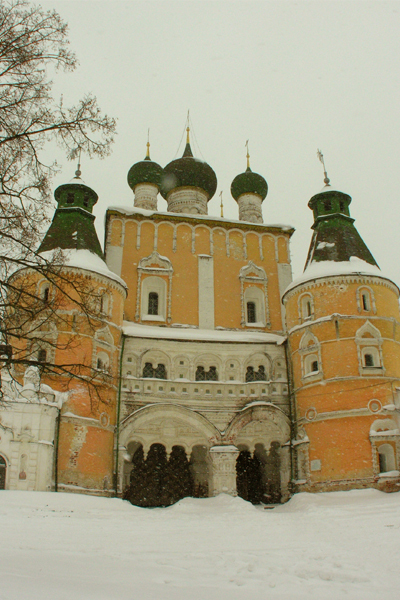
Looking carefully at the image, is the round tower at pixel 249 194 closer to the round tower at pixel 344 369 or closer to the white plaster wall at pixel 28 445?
the round tower at pixel 344 369

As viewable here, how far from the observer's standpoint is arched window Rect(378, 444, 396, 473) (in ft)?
55.8

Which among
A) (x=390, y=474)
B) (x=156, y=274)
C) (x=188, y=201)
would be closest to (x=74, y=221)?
(x=156, y=274)

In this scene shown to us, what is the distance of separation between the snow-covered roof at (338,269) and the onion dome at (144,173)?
9.29 m

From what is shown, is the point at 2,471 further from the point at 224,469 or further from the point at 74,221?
the point at 74,221

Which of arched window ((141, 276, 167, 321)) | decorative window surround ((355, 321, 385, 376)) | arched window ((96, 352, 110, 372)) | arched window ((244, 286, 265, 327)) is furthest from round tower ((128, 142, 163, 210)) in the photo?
decorative window surround ((355, 321, 385, 376))

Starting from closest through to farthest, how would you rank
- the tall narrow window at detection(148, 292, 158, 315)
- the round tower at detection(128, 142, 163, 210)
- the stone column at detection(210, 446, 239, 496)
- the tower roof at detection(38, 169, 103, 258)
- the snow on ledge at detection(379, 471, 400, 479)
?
the snow on ledge at detection(379, 471, 400, 479) → the stone column at detection(210, 446, 239, 496) → the tower roof at detection(38, 169, 103, 258) → the tall narrow window at detection(148, 292, 158, 315) → the round tower at detection(128, 142, 163, 210)

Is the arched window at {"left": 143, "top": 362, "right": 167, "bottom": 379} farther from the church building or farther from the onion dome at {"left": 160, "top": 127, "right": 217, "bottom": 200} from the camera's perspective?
the onion dome at {"left": 160, "top": 127, "right": 217, "bottom": 200}

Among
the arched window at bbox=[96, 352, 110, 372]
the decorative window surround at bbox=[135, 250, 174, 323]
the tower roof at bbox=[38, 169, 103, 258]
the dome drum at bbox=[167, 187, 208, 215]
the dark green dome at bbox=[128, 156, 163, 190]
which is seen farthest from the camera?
the dark green dome at bbox=[128, 156, 163, 190]

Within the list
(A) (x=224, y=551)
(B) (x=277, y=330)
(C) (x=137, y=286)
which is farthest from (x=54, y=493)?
(B) (x=277, y=330)

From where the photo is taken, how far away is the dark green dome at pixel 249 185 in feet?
88.1

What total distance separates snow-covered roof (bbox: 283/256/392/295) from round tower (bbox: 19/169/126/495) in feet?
20.9

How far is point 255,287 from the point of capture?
74.6 ft

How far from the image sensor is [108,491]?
16766mm

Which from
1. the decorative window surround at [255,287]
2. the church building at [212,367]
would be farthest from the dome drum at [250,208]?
the decorative window surround at [255,287]
